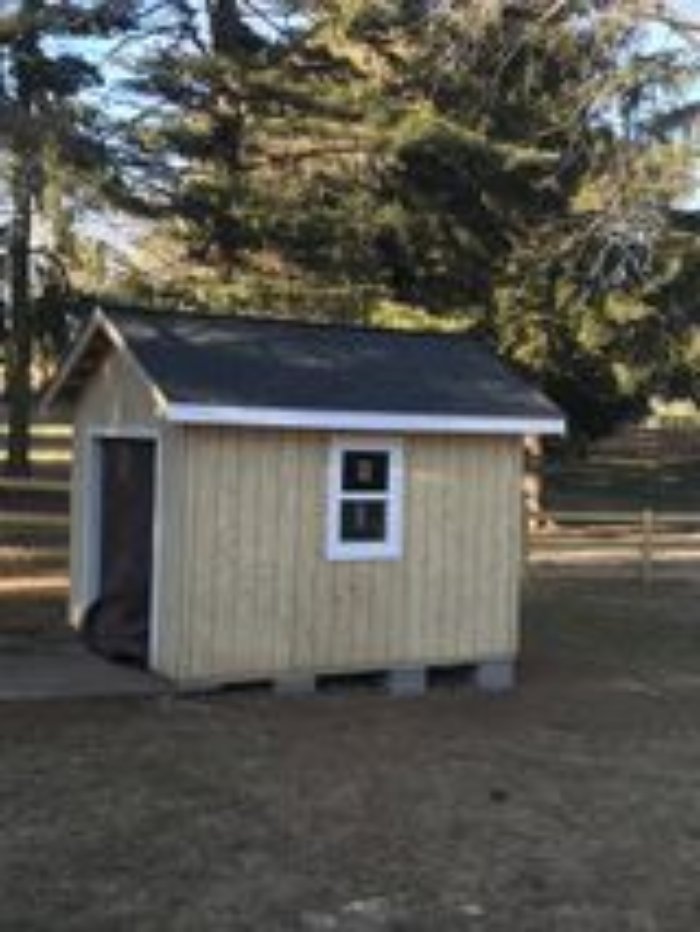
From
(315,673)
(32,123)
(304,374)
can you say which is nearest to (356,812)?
(315,673)

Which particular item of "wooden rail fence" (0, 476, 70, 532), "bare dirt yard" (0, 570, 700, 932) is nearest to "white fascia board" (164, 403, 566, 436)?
"bare dirt yard" (0, 570, 700, 932)

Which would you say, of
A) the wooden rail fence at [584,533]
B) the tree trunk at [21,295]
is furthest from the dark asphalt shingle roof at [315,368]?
the tree trunk at [21,295]

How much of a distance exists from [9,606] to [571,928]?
38.3 feet

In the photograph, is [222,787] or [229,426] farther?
[229,426]

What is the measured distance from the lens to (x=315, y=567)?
588 inches

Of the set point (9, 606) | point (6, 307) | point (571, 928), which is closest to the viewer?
point (571, 928)

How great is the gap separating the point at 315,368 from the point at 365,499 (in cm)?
114

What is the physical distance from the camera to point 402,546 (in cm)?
1546

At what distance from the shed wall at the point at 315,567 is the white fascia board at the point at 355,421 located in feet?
0.76

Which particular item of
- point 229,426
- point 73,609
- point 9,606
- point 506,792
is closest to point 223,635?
point 229,426

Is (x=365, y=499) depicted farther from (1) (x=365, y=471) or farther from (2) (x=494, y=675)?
(2) (x=494, y=675)

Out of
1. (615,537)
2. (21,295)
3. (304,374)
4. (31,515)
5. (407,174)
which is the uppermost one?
(407,174)

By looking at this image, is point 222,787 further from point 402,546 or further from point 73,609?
point 73,609

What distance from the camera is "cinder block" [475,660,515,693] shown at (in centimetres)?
1595
